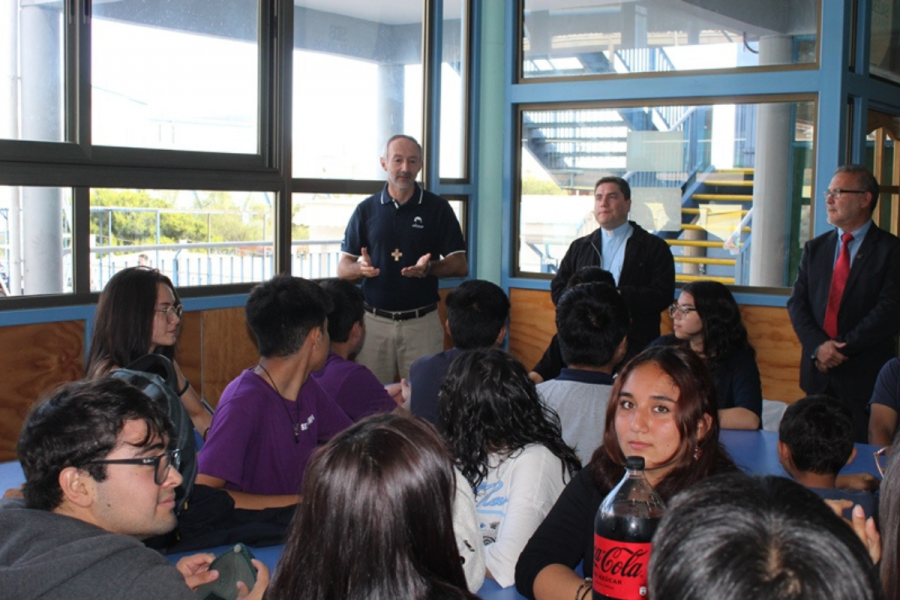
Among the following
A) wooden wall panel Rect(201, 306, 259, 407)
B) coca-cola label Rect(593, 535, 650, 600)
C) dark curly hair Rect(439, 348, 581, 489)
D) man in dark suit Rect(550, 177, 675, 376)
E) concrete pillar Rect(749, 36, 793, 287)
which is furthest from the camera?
concrete pillar Rect(749, 36, 793, 287)

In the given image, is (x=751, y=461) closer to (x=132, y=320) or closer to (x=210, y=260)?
(x=132, y=320)

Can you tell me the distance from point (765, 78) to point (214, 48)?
3.37 meters

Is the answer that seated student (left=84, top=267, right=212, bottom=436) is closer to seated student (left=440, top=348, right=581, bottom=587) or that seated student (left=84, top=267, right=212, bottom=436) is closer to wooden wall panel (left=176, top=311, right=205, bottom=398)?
seated student (left=440, top=348, right=581, bottom=587)

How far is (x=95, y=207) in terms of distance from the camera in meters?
4.62

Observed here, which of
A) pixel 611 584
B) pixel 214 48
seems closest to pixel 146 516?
pixel 611 584

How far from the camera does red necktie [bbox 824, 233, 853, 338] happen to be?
4.76 m

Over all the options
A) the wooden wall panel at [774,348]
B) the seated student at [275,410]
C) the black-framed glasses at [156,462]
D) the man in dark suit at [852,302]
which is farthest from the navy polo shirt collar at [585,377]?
the wooden wall panel at [774,348]

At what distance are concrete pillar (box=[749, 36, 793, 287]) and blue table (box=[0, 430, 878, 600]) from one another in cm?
273

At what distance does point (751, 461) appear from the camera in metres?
3.00

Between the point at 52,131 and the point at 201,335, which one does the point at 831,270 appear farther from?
the point at 52,131

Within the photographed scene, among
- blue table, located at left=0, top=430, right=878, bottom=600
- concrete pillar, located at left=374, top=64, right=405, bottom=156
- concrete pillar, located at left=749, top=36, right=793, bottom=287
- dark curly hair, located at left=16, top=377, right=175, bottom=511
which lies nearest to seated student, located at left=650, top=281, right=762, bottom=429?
blue table, located at left=0, top=430, right=878, bottom=600

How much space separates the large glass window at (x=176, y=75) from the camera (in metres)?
4.64

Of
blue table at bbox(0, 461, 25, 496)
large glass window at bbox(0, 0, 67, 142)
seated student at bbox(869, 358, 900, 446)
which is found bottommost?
blue table at bbox(0, 461, 25, 496)

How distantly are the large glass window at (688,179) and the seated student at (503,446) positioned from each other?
397 cm
